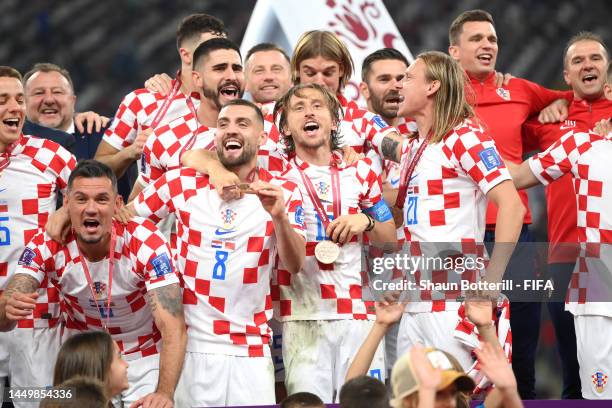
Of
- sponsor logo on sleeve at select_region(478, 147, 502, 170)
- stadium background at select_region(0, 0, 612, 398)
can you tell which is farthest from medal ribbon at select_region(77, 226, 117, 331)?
stadium background at select_region(0, 0, 612, 398)

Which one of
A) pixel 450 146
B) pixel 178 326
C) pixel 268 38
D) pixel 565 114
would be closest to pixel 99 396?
pixel 178 326

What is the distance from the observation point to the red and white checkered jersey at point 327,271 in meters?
5.29

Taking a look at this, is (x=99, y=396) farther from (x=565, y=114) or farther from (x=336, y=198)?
(x=565, y=114)

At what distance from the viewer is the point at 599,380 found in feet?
18.3

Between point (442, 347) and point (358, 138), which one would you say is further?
point (358, 138)

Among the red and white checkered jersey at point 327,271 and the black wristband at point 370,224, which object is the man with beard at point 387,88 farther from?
the black wristband at point 370,224

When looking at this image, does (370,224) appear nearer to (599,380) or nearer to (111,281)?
(111,281)

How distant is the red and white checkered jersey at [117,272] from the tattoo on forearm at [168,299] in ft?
0.08

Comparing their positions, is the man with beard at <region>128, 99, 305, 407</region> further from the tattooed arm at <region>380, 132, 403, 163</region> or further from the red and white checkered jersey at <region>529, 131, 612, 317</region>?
the red and white checkered jersey at <region>529, 131, 612, 317</region>

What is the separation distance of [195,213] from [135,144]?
0.85 meters

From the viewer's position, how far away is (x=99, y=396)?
4062 mm

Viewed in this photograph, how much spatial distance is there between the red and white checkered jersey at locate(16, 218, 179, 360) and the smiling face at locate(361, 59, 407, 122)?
5.25 ft

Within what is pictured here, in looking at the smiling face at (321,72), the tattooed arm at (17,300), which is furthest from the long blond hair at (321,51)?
the tattooed arm at (17,300)

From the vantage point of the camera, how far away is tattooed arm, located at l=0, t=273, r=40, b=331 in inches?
198
